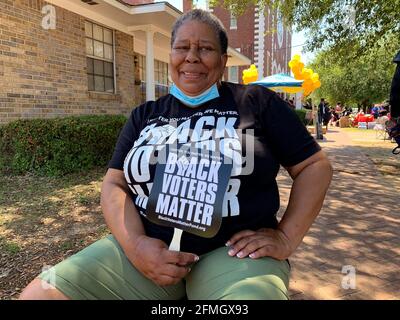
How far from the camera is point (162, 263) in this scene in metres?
1.48

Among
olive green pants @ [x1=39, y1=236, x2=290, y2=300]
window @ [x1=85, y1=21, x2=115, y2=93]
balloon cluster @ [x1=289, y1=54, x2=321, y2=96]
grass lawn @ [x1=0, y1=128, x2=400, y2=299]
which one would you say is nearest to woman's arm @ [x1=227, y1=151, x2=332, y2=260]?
olive green pants @ [x1=39, y1=236, x2=290, y2=300]

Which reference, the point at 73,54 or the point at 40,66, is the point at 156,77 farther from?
the point at 40,66

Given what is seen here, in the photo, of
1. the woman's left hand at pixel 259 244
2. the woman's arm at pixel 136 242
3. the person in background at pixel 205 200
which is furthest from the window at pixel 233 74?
the woman's left hand at pixel 259 244

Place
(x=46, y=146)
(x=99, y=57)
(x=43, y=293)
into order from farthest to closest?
(x=99, y=57) → (x=46, y=146) → (x=43, y=293)

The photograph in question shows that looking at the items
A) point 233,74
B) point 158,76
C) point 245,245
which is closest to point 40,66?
point 158,76

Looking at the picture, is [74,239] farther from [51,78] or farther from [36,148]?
[51,78]

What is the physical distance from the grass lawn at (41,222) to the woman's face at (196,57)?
6.43 feet

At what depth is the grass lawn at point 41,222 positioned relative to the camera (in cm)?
307

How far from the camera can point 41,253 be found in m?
3.27

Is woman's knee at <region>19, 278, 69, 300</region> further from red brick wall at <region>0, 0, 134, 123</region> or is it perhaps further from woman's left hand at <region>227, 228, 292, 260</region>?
red brick wall at <region>0, 0, 134, 123</region>

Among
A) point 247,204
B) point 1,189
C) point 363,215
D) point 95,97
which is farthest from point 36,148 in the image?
point 247,204

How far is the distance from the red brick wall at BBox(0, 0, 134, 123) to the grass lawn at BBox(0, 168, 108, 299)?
5.36 ft

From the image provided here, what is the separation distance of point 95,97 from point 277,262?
7879 millimetres

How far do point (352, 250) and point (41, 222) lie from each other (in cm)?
314
